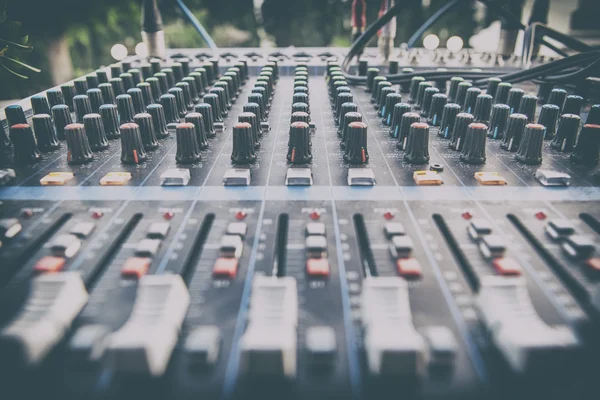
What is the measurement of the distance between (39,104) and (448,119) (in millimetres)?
1594

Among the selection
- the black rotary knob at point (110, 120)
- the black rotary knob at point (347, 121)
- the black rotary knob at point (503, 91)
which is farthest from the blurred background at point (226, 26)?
the black rotary knob at point (347, 121)

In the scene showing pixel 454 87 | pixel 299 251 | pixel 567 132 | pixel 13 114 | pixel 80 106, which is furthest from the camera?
pixel 454 87

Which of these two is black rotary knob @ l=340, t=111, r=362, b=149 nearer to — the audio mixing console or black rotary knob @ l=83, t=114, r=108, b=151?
the audio mixing console

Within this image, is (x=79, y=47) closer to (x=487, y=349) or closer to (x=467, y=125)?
(x=467, y=125)

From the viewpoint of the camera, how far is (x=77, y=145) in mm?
1478

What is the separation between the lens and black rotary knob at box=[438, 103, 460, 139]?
167cm

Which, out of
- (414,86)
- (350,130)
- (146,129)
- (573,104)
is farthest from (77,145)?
(573,104)

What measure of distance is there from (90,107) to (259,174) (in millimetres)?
860

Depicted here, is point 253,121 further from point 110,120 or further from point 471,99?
point 471,99

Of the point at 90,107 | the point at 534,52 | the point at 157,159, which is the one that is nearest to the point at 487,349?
the point at 157,159

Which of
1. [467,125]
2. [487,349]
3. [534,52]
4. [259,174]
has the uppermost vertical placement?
[534,52]

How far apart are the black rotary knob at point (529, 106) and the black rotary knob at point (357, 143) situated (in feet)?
2.44

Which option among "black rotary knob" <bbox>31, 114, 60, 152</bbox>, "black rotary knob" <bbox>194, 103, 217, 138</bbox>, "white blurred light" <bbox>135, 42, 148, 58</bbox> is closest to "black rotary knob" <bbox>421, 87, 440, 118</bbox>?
"black rotary knob" <bbox>194, 103, 217, 138</bbox>

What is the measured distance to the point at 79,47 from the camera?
27.7 ft
